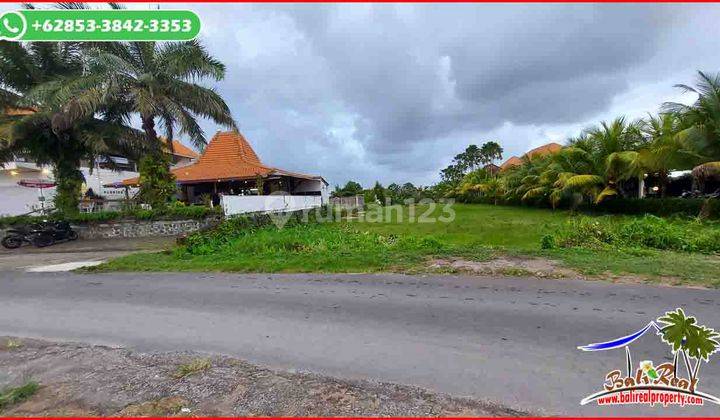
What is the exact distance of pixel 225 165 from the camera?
930 inches

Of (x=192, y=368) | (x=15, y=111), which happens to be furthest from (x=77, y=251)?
(x=192, y=368)

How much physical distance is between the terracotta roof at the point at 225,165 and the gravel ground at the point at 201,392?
18.0 m

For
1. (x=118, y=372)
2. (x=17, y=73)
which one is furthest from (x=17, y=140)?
(x=118, y=372)

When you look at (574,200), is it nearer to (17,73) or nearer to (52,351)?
(52,351)

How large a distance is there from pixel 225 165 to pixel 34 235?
1124cm

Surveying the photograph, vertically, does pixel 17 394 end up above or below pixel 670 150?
below

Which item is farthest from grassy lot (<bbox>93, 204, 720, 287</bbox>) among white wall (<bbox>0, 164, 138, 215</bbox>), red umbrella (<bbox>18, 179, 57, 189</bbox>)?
A: white wall (<bbox>0, 164, 138, 215</bbox>)

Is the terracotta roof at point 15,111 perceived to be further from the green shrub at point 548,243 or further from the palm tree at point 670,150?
the palm tree at point 670,150

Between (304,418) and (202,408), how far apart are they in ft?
2.82

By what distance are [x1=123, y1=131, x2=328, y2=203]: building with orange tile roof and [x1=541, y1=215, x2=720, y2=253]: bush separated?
15.5m

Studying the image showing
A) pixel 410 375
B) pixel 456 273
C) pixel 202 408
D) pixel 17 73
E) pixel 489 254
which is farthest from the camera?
pixel 17 73

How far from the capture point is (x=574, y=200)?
78.4ft

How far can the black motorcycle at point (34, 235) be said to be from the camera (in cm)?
1399

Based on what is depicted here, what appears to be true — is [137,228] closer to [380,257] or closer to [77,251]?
[77,251]
